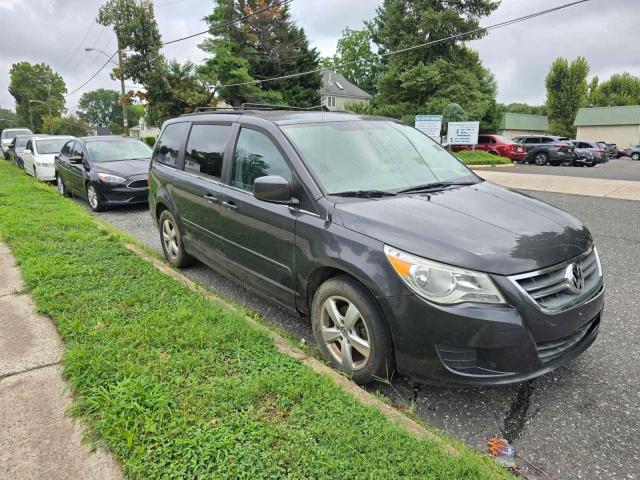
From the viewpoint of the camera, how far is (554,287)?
8.25ft

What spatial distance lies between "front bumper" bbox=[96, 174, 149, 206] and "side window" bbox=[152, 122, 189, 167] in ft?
12.9

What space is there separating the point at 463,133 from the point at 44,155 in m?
18.0

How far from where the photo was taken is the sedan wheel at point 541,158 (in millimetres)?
23375

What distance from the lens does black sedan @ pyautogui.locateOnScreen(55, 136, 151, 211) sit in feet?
30.2

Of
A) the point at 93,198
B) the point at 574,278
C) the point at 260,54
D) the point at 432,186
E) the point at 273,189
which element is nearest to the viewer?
the point at 574,278

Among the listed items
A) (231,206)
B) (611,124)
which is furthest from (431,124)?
(611,124)

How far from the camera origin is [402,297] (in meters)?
2.50

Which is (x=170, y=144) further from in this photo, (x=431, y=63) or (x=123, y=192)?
(x=431, y=63)

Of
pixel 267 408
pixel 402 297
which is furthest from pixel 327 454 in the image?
pixel 402 297

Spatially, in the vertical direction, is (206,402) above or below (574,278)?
below

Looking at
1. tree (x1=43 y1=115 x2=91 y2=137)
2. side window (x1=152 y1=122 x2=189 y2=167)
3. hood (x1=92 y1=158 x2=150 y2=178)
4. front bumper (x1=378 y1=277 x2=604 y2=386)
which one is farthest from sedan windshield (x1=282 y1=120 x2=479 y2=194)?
tree (x1=43 y1=115 x2=91 y2=137)

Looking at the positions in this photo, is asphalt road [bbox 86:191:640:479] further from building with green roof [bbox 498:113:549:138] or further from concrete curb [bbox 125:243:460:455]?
building with green roof [bbox 498:113:549:138]

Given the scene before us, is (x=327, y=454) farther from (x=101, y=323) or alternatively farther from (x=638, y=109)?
(x=638, y=109)

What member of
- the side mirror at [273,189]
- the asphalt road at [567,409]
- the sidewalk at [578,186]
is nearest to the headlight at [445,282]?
the asphalt road at [567,409]
